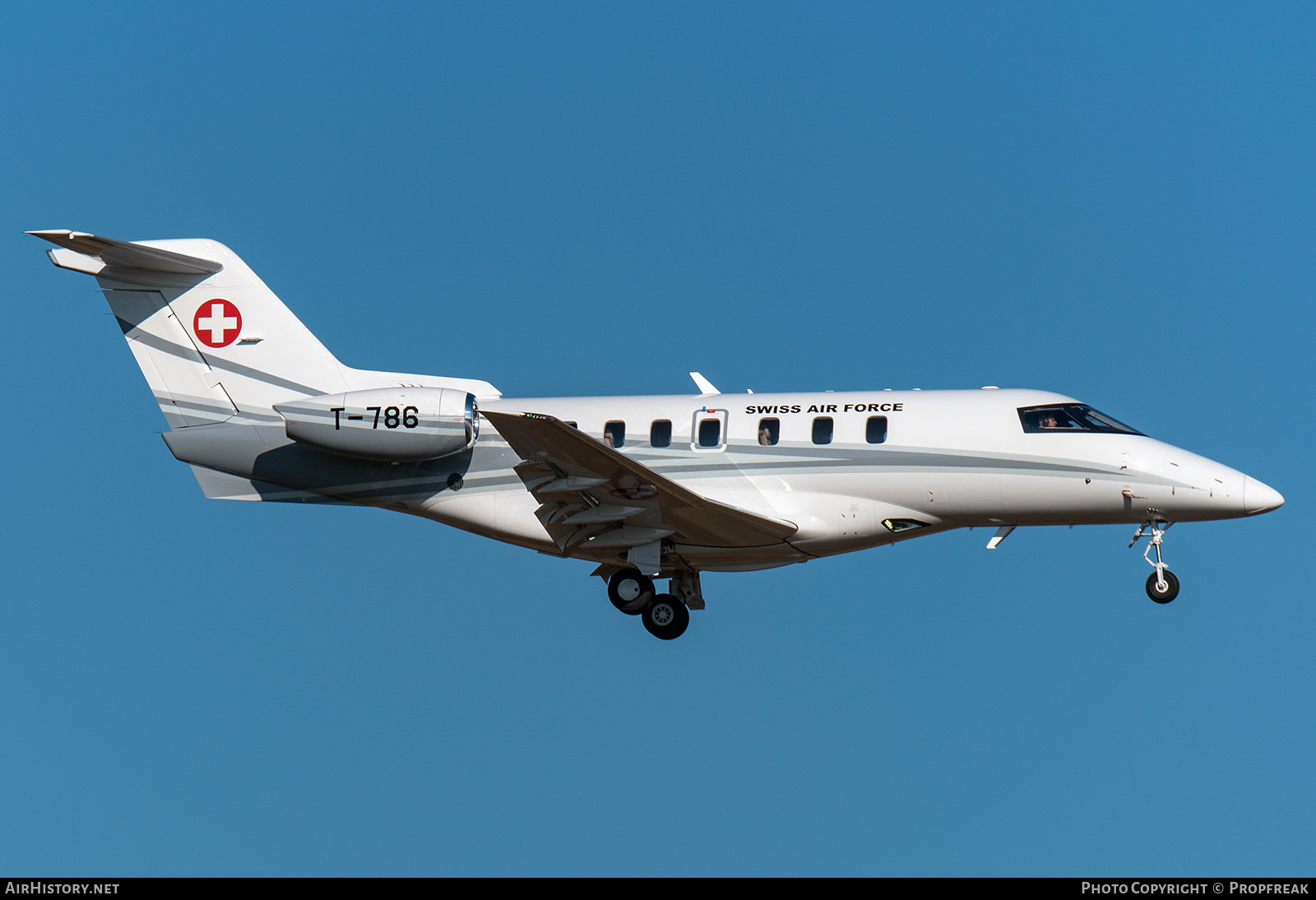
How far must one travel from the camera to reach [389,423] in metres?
21.8

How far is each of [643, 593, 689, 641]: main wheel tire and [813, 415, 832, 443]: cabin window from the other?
3.04 metres

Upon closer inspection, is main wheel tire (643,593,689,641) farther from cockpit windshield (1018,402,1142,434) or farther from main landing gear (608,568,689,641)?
cockpit windshield (1018,402,1142,434)

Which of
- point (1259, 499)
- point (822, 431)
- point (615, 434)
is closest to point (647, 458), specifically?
point (615, 434)

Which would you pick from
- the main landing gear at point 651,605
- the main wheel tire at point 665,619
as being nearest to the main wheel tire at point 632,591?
the main landing gear at point 651,605

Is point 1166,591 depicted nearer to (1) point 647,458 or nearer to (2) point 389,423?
(1) point 647,458

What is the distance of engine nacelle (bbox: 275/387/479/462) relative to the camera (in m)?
21.8

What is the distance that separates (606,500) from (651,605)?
1.81m

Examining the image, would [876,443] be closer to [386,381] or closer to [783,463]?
[783,463]

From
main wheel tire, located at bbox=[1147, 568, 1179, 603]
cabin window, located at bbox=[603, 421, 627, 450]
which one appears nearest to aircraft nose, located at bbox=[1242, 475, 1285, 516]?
main wheel tire, located at bbox=[1147, 568, 1179, 603]

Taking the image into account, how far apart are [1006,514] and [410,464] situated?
8.44 meters

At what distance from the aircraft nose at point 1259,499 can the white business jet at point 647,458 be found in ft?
0.10

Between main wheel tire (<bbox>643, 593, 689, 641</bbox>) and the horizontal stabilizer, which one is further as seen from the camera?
the horizontal stabilizer
